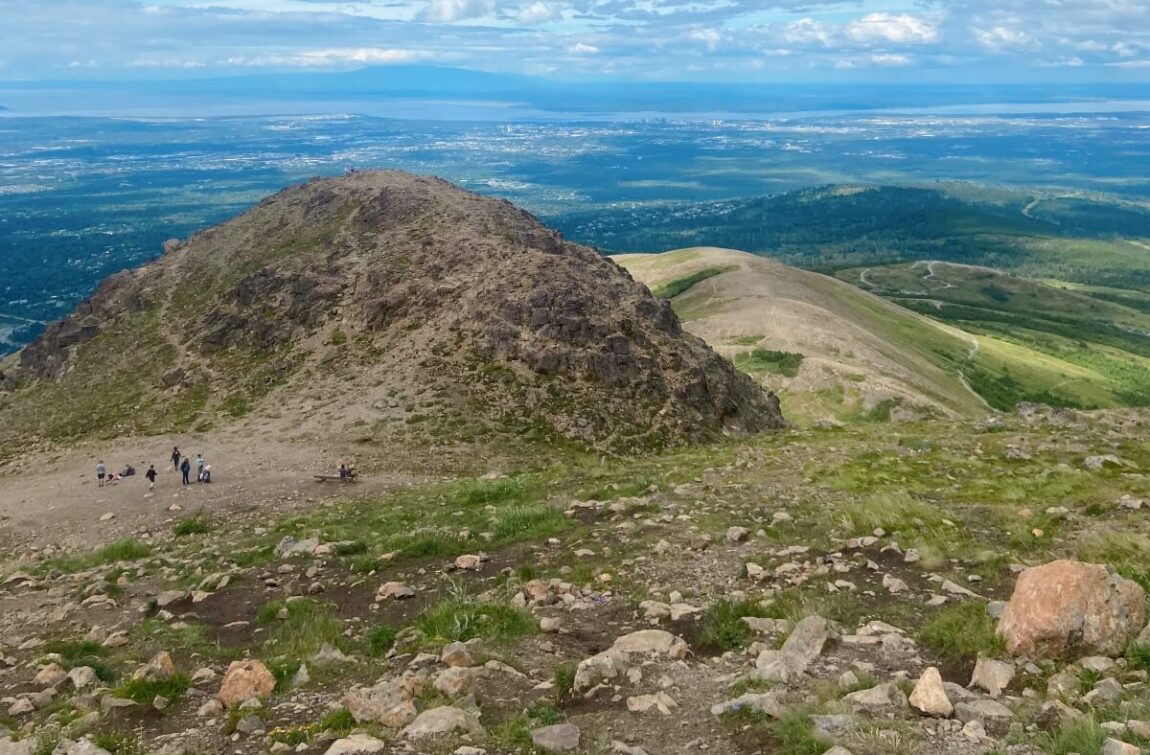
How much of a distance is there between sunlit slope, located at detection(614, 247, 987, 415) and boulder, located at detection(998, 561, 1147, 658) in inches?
2387

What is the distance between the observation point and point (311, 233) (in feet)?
206

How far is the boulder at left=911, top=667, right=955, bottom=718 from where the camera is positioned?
875cm

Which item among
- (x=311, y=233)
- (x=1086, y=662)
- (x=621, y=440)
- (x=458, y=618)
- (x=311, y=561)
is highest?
(x=311, y=233)

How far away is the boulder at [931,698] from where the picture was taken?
8.75 meters

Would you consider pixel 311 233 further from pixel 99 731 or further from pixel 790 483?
pixel 99 731

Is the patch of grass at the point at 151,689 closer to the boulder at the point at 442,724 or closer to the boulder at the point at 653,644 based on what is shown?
the boulder at the point at 442,724

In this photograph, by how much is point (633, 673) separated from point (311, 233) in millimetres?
58918

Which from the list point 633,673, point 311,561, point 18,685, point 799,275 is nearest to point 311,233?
point 311,561

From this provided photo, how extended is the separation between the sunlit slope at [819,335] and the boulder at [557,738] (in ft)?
211

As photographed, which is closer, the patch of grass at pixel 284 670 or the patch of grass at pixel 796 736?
the patch of grass at pixel 796 736

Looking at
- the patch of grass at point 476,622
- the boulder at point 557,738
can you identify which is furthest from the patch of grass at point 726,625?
the boulder at point 557,738

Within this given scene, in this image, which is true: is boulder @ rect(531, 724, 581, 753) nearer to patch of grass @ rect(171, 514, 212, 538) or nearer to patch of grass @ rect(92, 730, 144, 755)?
patch of grass @ rect(92, 730, 144, 755)

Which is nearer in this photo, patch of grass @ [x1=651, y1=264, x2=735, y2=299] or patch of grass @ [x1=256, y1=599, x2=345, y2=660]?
patch of grass @ [x1=256, y1=599, x2=345, y2=660]

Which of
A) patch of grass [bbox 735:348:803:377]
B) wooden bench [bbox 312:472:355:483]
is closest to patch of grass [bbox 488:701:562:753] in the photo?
wooden bench [bbox 312:472:355:483]
